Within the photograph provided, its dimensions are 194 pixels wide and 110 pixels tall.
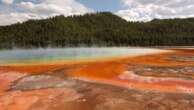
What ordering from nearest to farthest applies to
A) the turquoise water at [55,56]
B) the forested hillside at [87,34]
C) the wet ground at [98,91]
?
the wet ground at [98,91], the turquoise water at [55,56], the forested hillside at [87,34]

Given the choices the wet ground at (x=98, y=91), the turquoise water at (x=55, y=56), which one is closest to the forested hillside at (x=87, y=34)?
the turquoise water at (x=55, y=56)

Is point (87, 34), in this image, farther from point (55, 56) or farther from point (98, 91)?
point (98, 91)

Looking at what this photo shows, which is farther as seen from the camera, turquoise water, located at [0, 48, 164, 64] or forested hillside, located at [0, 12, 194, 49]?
forested hillside, located at [0, 12, 194, 49]

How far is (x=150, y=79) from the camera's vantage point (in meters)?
15.0

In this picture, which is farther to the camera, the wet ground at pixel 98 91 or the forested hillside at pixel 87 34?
the forested hillside at pixel 87 34

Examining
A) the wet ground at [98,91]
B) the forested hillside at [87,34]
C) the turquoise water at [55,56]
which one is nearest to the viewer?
the wet ground at [98,91]

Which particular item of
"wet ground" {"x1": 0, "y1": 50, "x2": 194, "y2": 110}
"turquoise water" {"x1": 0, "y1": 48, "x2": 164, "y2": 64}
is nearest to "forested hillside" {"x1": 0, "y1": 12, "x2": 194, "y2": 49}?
"turquoise water" {"x1": 0, "y1": 48, "x2": 164, "y2": 64}

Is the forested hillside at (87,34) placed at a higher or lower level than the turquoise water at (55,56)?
higher

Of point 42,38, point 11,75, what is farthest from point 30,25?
point 11,75

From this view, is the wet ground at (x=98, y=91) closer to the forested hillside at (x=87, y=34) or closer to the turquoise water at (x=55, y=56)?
the turquoise water at (x=55, y=56)

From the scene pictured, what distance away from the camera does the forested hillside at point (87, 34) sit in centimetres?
8194

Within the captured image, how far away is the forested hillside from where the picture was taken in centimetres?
8194

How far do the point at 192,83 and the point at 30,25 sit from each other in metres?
99.0

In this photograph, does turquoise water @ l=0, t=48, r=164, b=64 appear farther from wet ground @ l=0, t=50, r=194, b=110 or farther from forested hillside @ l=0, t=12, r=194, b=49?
forested hillside @ l=0, t=12, r=194, b=49
